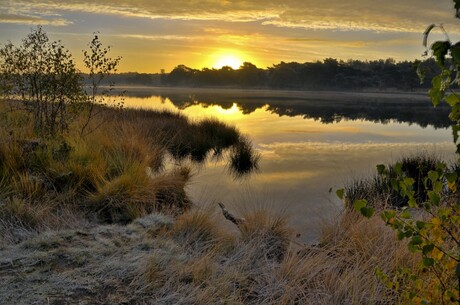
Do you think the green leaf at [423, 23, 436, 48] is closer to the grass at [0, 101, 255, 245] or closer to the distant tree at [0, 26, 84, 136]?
the grass at [0, 101, 255, 245]

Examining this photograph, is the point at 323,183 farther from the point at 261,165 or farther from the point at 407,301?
the point at 407,301

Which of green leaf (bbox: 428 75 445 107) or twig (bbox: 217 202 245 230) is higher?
green leaf (bbox: 428 75 445 107)

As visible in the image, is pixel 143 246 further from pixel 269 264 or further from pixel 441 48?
pixel 441 48

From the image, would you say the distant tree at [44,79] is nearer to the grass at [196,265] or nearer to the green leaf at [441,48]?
the grass at [196,265]

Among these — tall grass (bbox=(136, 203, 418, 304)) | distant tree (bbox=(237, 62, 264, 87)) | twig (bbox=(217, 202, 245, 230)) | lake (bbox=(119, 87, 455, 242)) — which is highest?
distant tree (bbox=(237, 62, 264, 87))

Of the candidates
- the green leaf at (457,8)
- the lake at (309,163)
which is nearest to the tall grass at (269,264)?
the lake at (309,163)

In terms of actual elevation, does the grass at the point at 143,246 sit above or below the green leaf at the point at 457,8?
below

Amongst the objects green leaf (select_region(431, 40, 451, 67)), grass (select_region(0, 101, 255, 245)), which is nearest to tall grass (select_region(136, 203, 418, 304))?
grass (select_region(0, 101, 255, 245))

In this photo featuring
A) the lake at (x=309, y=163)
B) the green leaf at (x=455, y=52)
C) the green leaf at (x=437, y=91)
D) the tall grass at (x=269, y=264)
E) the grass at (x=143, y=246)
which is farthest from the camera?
the lake at (x=309, y=163)

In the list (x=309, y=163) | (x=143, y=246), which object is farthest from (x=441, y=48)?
(x=309, y=163)

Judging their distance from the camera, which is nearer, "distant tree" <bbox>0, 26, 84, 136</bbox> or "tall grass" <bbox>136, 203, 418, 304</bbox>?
"tall grass" <bbox>136, 203, 418, 304</bbox>

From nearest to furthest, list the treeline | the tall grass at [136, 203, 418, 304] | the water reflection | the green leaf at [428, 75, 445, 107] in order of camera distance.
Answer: the green leaf at [428, 75, 445, 107], the tall grass at [136, 203, 418, 304], the water reflection, the treeline

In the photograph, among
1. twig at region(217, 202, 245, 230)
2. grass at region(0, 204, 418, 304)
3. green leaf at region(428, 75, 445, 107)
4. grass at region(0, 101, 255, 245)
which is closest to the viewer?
green leaf at region(428, 75, 445, 107)

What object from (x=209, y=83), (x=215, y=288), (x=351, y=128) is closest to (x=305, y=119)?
(x=351, y=128)
